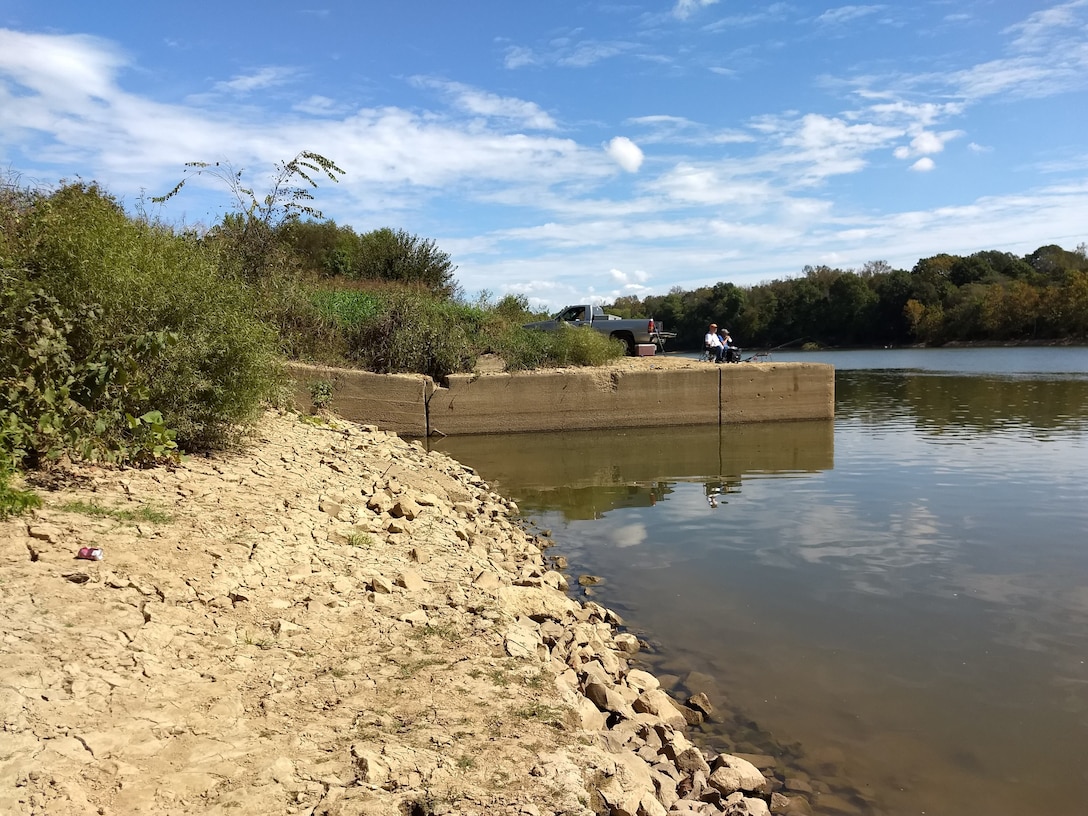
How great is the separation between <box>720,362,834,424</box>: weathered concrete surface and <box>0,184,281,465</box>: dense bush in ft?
42.4

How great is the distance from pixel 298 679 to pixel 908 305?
84.6m

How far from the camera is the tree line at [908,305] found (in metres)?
64.4

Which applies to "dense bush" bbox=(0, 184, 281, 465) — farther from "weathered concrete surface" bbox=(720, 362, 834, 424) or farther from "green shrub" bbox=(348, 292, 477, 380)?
"weathered concrete surface" bbox=(720, 362, 834, 424)

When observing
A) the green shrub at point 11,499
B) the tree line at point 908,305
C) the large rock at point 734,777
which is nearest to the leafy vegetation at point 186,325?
the green shrub at point 11,499

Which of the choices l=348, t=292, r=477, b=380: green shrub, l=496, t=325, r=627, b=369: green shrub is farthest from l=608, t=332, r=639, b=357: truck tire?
l=348, t=292, r=477, b=380: green shrub

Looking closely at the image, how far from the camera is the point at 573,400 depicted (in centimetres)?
1842

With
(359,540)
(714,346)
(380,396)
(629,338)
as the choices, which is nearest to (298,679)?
(359,540)

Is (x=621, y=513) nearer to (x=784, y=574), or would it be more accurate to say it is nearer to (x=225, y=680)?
(x=784, y=574)

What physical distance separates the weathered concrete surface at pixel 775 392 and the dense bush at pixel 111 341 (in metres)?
12.9

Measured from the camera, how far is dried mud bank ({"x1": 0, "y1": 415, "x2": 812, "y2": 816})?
299cm

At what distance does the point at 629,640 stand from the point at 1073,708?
286cm

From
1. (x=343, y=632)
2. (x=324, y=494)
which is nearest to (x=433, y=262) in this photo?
(x=324, y=494)

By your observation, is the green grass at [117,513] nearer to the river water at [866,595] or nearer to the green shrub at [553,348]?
the river water at [866,595]

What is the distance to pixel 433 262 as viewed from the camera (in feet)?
105
